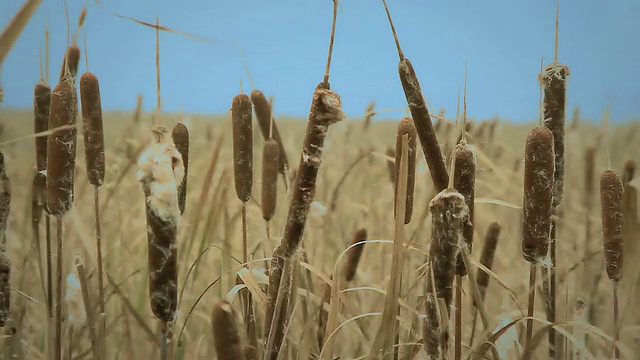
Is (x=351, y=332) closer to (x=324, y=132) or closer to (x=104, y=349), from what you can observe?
(x=104, y=349)

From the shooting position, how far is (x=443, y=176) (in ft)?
1.93

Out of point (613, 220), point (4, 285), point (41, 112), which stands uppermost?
point (41, 112)

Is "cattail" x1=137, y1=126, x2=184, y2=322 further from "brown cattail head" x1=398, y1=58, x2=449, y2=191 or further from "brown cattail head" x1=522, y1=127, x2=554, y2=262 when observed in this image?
"brown cattail head" x1=522, y1=127, x2=554, y2=262

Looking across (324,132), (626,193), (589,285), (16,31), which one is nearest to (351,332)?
(589,285)

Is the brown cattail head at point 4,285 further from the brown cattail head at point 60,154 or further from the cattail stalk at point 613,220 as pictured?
the cattail stalk at point 613,220

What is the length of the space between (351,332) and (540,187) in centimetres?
77

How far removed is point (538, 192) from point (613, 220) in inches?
8.4

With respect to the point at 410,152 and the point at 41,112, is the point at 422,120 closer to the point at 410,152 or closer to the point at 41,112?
the point at 410,152

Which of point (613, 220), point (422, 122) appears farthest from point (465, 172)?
point (613, 220)

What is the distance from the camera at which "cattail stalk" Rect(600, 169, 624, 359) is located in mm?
759

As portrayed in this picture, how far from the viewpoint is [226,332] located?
395mm

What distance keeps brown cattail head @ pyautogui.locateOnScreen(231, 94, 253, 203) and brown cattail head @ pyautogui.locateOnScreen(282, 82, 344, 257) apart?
0.27 meters

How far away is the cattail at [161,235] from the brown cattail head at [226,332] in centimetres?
7

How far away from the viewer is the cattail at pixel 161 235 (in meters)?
0.45
